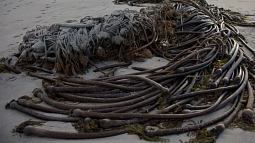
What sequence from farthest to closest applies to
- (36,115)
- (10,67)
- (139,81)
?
(10,67), (139,81), (36,115)

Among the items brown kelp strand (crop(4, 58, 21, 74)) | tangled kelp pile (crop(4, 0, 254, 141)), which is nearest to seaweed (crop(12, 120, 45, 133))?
tangled kelp pile (crop(4, 0, 254, 141))

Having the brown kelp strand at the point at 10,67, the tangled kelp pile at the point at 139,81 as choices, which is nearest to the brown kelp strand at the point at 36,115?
the tangled kelp pile at the point at 139,81

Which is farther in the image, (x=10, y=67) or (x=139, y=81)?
(x=10, y=67)

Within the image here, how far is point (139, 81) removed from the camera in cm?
269

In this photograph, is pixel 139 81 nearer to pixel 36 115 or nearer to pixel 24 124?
pixel 36 115

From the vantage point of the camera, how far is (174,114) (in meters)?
2.10

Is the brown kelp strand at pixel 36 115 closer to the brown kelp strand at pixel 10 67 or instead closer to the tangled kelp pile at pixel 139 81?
the tangled kelp pile at pixel 139 81

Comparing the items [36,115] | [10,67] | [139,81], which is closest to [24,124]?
[36,115]

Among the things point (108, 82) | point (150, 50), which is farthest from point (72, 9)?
point (108, 82)

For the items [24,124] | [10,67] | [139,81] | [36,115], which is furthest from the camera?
[10,67]

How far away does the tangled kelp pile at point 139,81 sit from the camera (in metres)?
2.09

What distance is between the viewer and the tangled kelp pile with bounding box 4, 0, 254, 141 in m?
2.09

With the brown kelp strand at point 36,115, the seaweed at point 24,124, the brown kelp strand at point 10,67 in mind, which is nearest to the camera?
the seaweed at point 24,124

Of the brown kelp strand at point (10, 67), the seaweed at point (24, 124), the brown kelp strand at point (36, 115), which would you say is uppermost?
the brown kelp strand at point (10, 67)
